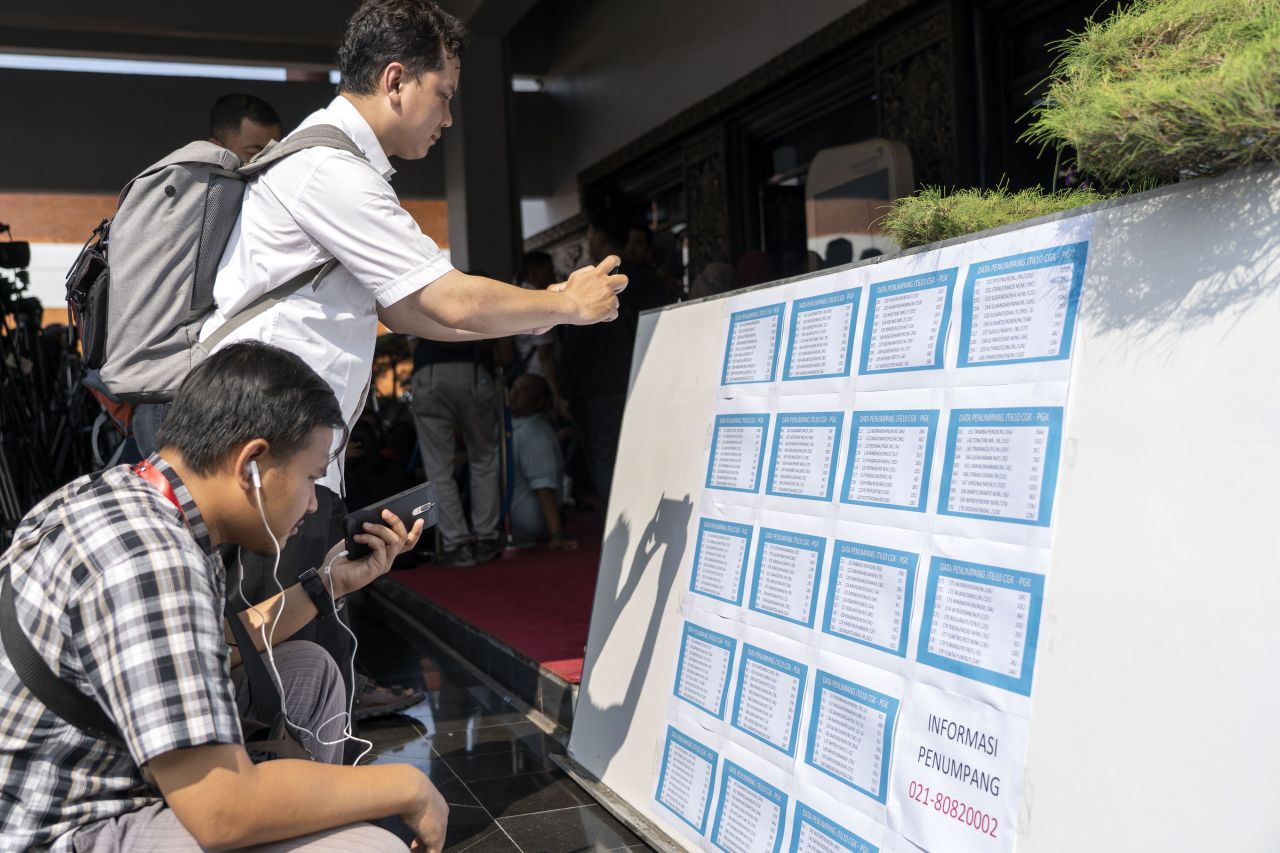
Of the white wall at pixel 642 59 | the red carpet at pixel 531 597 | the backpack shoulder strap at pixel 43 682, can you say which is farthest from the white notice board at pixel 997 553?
the white wall at pixel 642 59

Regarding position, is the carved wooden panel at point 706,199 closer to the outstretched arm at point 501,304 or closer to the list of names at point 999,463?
the outstretched arm at point 501,304

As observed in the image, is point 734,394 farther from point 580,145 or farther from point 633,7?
point 580,145

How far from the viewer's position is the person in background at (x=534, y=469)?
6.60m

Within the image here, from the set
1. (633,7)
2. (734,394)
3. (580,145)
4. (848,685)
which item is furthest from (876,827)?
(580,145)

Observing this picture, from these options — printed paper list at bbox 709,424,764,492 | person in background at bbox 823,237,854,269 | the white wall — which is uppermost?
the white wall

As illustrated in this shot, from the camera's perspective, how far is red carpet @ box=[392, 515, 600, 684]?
4.07m

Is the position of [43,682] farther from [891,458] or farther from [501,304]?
[891,458]

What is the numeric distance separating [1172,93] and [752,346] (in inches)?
46.1

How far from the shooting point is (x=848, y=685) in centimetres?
188

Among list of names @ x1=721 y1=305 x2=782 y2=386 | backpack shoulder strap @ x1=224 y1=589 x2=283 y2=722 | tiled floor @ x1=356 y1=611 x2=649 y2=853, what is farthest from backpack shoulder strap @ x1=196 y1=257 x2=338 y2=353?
tiled floor @ x1=356 y1=611 x2=649 y2=853

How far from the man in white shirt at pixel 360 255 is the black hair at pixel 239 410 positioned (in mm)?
680

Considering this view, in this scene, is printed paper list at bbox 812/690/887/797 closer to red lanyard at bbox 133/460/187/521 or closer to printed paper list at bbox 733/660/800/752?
printed paper list at bbox 733/660/800/752

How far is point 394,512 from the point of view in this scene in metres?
1.96

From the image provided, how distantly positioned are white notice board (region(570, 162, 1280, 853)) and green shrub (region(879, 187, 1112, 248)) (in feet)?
0.33
